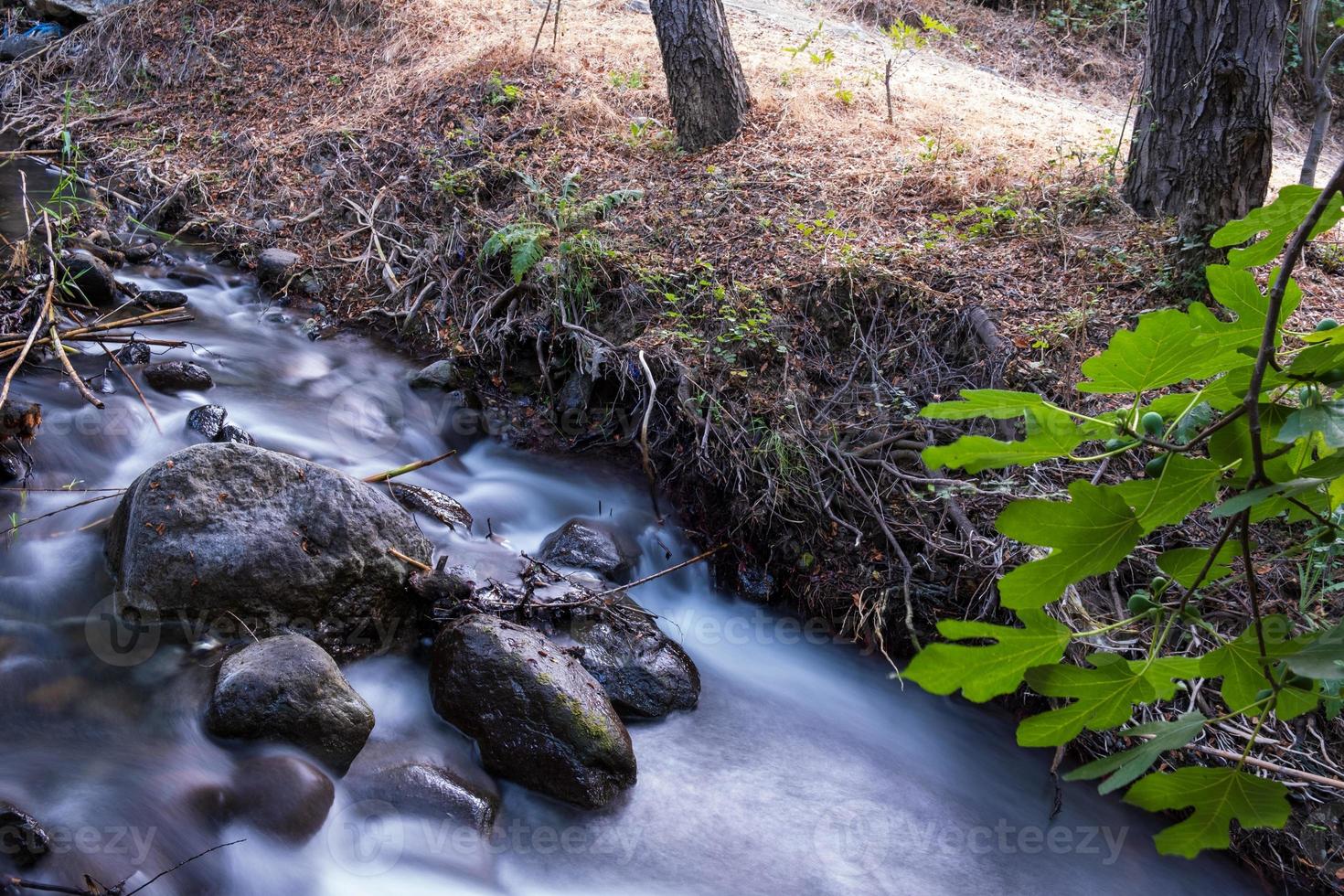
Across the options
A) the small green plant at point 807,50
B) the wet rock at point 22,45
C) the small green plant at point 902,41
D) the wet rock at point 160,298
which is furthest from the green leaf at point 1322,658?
the wet rock at point 22,45

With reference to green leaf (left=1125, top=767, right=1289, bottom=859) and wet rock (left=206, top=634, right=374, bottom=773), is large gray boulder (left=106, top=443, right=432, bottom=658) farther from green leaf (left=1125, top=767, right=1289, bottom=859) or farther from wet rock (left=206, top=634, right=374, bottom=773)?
green leaf (left=1125, top=767, right=1289, bottom=859)

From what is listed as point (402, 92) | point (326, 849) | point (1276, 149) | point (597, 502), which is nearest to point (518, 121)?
point (402, 92)

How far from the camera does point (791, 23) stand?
10484 millimetres

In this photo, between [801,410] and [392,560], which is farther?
[801,410]

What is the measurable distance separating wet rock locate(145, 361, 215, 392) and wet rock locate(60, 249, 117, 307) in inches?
39.7

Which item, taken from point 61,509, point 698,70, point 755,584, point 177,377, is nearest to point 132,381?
point 177,377

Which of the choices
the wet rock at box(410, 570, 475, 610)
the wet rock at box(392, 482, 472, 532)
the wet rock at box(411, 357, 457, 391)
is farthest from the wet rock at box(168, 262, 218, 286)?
the wet rock at box(410, 570, 475, 610)

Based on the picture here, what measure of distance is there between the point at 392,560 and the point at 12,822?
1632mm

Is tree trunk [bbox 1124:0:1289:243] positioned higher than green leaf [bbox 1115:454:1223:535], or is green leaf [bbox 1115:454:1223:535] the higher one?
tree trunk [bbox 1124:0:1289:243]

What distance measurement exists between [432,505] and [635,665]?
1.45 meters

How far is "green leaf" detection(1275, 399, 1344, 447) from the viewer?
670 mm

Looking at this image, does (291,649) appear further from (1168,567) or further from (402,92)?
(402,92)

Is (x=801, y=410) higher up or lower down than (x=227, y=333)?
higher up

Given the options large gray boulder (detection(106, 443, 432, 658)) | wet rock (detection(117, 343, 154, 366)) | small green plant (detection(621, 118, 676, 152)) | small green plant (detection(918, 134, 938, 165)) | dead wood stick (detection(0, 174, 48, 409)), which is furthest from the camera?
small green plant (detection(621, 118, 676, 152))
